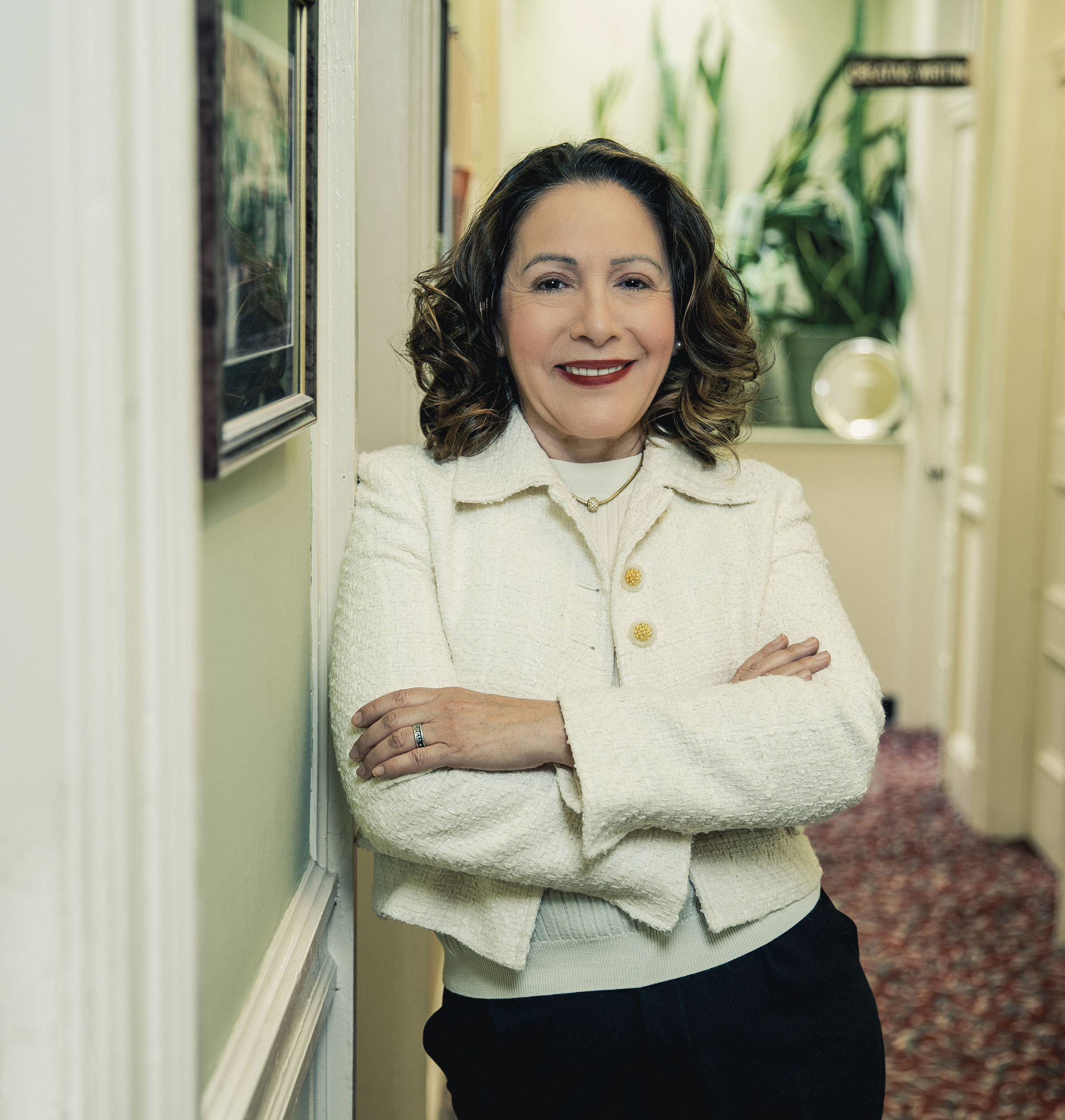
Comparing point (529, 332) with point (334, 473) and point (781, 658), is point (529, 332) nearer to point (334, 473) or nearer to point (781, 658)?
point (334, 473)

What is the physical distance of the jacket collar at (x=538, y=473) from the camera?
53.0 inches

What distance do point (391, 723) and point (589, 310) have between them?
52 cm

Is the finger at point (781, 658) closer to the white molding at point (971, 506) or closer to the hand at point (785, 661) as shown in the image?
the hand at point (785, 661)

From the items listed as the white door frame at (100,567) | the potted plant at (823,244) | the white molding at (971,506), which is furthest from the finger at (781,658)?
the potted plant at (823,244)

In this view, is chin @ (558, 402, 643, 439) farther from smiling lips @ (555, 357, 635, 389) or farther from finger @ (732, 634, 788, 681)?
finger @ (732, 634, 788, 681)

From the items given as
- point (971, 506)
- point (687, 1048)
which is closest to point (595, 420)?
point (687, 1048)

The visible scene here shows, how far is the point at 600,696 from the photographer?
46.6 inches

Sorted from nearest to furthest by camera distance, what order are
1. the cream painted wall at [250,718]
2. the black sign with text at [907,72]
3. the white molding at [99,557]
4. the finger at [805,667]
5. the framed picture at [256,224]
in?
the white molding at [99,557] < the framed picture at [256,224] < the cream painted wall at [250,718] < the finger at [805,667] < the black sign with text at [907,72]

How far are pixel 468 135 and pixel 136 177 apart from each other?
8.66 ft

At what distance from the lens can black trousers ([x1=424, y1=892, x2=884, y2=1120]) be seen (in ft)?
4.12

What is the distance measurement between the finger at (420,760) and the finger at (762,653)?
0.35 m

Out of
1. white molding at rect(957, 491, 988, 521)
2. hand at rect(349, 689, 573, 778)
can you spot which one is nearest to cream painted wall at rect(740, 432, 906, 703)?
white molding at rect(957, 491, 988, 521)

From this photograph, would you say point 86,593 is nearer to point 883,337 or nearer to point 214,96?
point 214,96

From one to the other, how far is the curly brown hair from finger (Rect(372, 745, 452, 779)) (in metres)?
0.39
